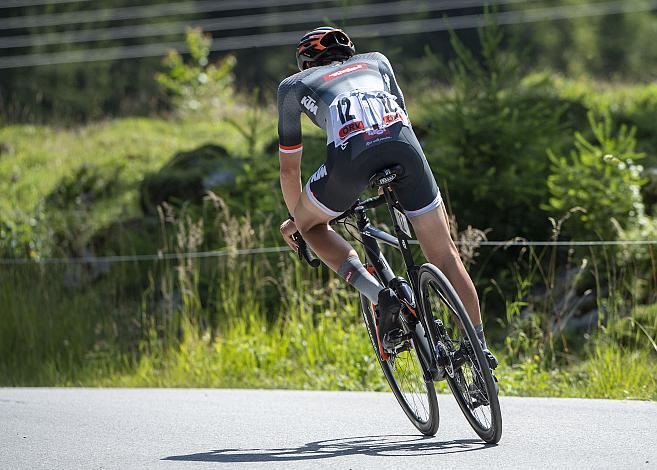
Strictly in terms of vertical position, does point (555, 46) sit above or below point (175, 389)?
above

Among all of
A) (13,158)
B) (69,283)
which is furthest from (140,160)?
(69,283)

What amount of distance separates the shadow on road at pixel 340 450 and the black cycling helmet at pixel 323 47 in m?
2.15

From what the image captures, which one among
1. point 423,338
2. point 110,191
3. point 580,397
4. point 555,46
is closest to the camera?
point 423,338

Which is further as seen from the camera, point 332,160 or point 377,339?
point 377,339

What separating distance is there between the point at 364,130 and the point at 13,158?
57.9 feet

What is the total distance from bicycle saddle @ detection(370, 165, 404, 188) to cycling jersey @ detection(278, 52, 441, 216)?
0.09ft

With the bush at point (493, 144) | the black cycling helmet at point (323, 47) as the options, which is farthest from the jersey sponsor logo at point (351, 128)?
the bush at point (493, 144)

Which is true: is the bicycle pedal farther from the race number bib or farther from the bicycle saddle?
the race number bib

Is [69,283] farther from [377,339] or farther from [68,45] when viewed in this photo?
[68,45]

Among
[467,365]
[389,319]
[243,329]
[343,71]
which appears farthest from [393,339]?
[243,329]

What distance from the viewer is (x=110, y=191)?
60.6 ft

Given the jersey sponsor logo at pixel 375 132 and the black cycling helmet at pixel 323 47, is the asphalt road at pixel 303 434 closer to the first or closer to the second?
the jersey sponsor logo at pixel 375 132

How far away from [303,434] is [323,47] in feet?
7.32

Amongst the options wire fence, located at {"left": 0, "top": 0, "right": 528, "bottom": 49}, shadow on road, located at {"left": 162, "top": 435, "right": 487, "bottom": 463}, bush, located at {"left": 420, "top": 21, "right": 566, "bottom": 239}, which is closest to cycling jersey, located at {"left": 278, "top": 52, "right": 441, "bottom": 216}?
shadow on road, located at {"left": 162, "top": 435, "right": 487, "bottom": 463}
